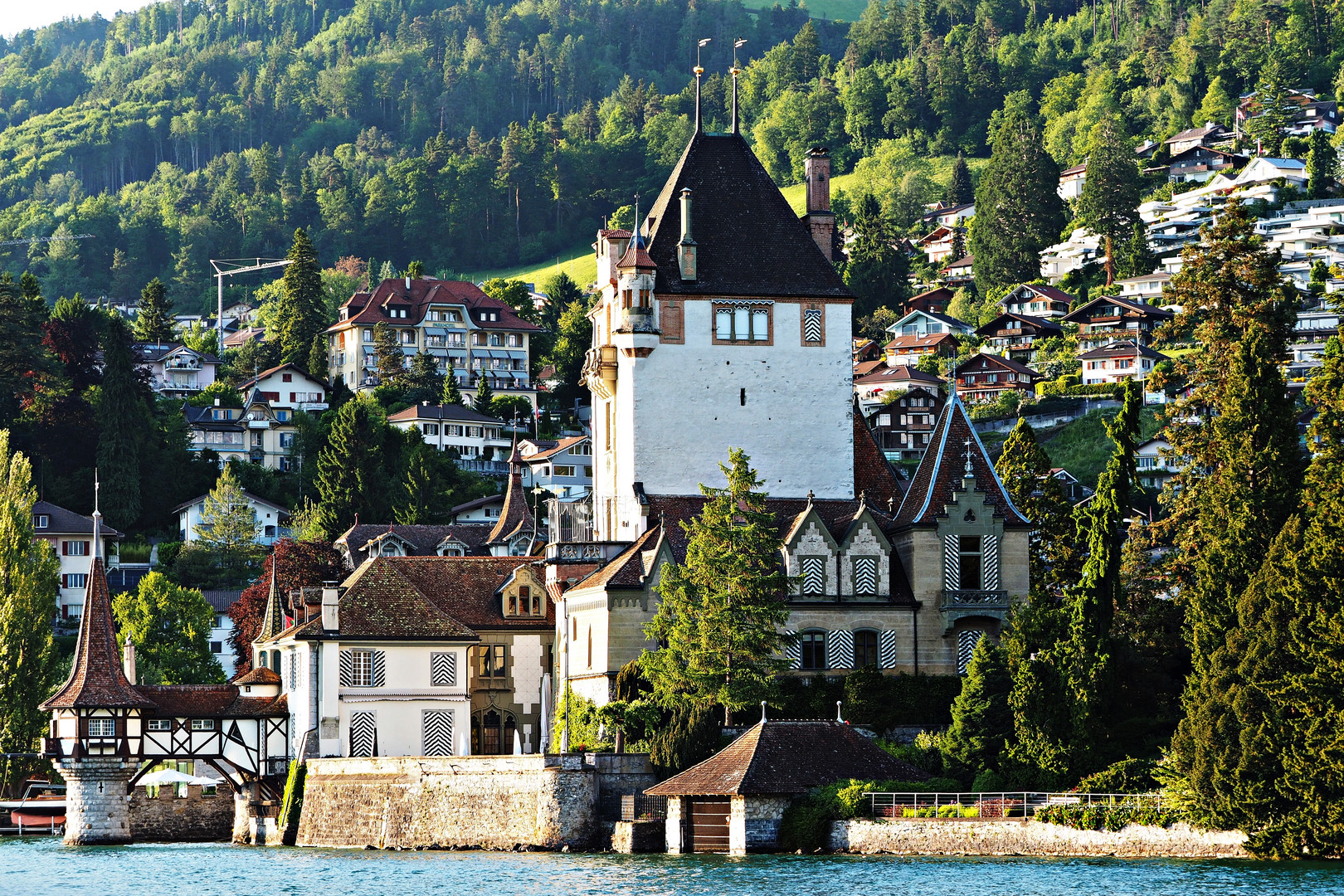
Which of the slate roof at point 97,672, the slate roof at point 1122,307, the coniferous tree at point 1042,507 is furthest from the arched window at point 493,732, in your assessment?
the slate roof at point 1122,307

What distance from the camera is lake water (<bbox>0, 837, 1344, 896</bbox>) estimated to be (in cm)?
5003

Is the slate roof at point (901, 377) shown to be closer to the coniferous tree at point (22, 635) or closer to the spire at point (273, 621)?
the coniferous tree at point (22, 635)

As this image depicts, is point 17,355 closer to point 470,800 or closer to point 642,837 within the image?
point 470,800

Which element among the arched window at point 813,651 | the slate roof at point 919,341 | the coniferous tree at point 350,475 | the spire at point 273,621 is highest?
the slate roof at point 919,341

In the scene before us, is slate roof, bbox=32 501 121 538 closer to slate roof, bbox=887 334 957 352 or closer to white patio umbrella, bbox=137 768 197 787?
white patio umbrella, bbox=137 768 197 787


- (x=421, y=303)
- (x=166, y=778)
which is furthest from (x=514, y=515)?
(x=421, y=303)

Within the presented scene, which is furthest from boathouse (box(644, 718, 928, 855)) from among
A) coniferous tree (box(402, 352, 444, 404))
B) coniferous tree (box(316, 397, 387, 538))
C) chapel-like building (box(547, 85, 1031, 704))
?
coniferous tree (box(402, 352, 444, 404))

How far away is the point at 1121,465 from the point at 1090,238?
423ft

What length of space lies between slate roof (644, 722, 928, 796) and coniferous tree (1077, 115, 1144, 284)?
5092 inches

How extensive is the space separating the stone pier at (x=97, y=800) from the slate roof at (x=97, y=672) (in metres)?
1.87

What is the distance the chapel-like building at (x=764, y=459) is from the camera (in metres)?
70.1

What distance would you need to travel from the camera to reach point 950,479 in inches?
2803

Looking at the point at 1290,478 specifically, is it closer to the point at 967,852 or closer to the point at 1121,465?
the point at 1121,465

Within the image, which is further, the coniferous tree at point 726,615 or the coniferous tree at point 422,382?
the coniferous tree at point 422,382
